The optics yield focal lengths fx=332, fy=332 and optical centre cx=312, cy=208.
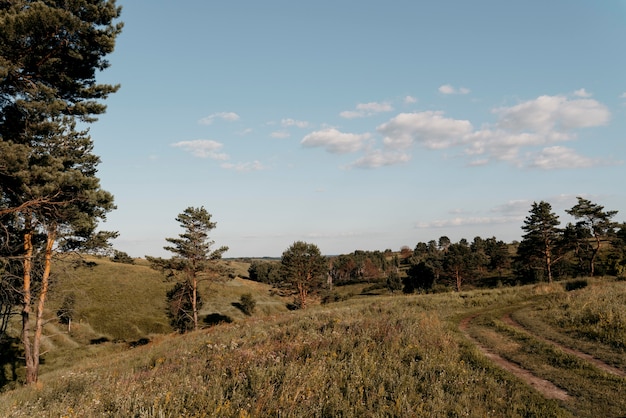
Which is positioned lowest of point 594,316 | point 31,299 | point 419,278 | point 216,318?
point 216,318

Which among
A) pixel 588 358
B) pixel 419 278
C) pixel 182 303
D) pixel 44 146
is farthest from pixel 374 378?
pixel 419 278

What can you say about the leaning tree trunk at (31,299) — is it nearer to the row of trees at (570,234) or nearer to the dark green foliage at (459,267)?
the row of trees at (570,234)

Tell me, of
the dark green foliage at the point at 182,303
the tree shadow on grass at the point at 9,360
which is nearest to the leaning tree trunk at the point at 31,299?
the tree shadow on grass at the point at 9,360

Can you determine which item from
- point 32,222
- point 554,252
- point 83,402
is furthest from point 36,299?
point 554,252

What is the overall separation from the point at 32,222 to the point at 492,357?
778 inches

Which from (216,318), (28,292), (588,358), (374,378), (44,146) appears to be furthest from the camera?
(216,318)

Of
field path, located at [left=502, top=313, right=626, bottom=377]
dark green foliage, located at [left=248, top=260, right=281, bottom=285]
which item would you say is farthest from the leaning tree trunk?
dark green foliage, located at [left=248, top=260, right=281, bottom=285]

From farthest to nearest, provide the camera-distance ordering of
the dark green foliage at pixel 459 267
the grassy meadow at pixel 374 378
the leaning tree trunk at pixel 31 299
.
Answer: the dark green foliage at pixel 459 267, the leaning tree trunk at pixel 31 299, the grassy meadow at pixel 374 378

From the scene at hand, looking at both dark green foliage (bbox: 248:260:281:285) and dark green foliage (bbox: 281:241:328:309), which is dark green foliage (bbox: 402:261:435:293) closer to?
dark green foliage (bbox: 281:241:328:309)

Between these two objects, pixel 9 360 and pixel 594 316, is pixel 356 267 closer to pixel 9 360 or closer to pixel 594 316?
pixel 9 360

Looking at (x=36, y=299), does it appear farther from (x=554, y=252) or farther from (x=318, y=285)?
(x=554, y=252)

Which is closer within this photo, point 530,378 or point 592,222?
point 530,378

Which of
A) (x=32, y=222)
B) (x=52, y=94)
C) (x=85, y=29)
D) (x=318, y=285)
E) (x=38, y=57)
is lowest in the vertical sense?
(x=318, y=285)

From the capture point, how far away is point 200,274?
39000mm
